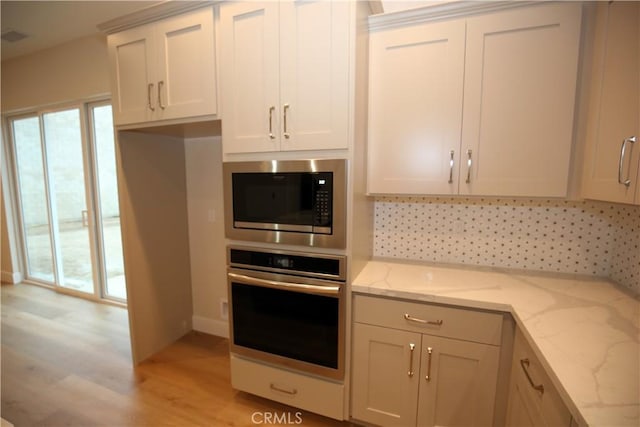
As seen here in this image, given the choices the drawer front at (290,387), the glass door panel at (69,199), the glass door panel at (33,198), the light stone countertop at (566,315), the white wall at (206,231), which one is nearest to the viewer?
the light stone countertop at (566,315)

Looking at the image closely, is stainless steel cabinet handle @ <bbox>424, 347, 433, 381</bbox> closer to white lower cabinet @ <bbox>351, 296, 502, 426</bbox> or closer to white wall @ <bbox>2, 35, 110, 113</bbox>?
white lower cabinet @ <bbox>351, 296, 502, 426</bbox>

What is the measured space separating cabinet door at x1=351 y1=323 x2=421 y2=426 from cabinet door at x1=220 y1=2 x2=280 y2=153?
1.15m

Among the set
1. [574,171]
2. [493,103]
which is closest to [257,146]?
[493,103]

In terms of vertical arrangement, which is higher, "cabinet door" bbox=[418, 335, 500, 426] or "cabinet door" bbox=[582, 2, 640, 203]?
"cabinet door" bbox=[582, 2, 640, 203]

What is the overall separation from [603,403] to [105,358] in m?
3.04

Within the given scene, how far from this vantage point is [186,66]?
1738 millimetres

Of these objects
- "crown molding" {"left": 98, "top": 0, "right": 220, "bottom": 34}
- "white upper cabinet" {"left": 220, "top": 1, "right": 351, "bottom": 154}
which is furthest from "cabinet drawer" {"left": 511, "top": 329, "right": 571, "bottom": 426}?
"crown molding" {"left": 98, "top": 0, "right": 220, "bottom": 34}

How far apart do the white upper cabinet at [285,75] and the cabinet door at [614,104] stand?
1.10 meters

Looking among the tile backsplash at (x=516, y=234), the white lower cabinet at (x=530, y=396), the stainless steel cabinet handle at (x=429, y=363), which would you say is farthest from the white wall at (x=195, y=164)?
the white lower cabinet at (x=530, y=396)

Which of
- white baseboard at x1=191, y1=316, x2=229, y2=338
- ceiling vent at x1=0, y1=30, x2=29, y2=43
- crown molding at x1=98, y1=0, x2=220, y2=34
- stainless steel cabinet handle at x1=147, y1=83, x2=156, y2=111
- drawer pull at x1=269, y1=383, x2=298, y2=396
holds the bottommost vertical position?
white baseboard at x1=191, y1=316, x2=229, y2=338

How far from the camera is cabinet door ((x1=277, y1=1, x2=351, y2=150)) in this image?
1.40 meters

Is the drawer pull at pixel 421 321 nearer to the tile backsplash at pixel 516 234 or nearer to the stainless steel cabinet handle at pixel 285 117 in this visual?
the tile backsplash at pixel 516 234

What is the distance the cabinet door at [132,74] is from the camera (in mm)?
1845

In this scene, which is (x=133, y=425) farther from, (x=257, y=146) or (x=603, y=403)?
(x=603, y=403)
